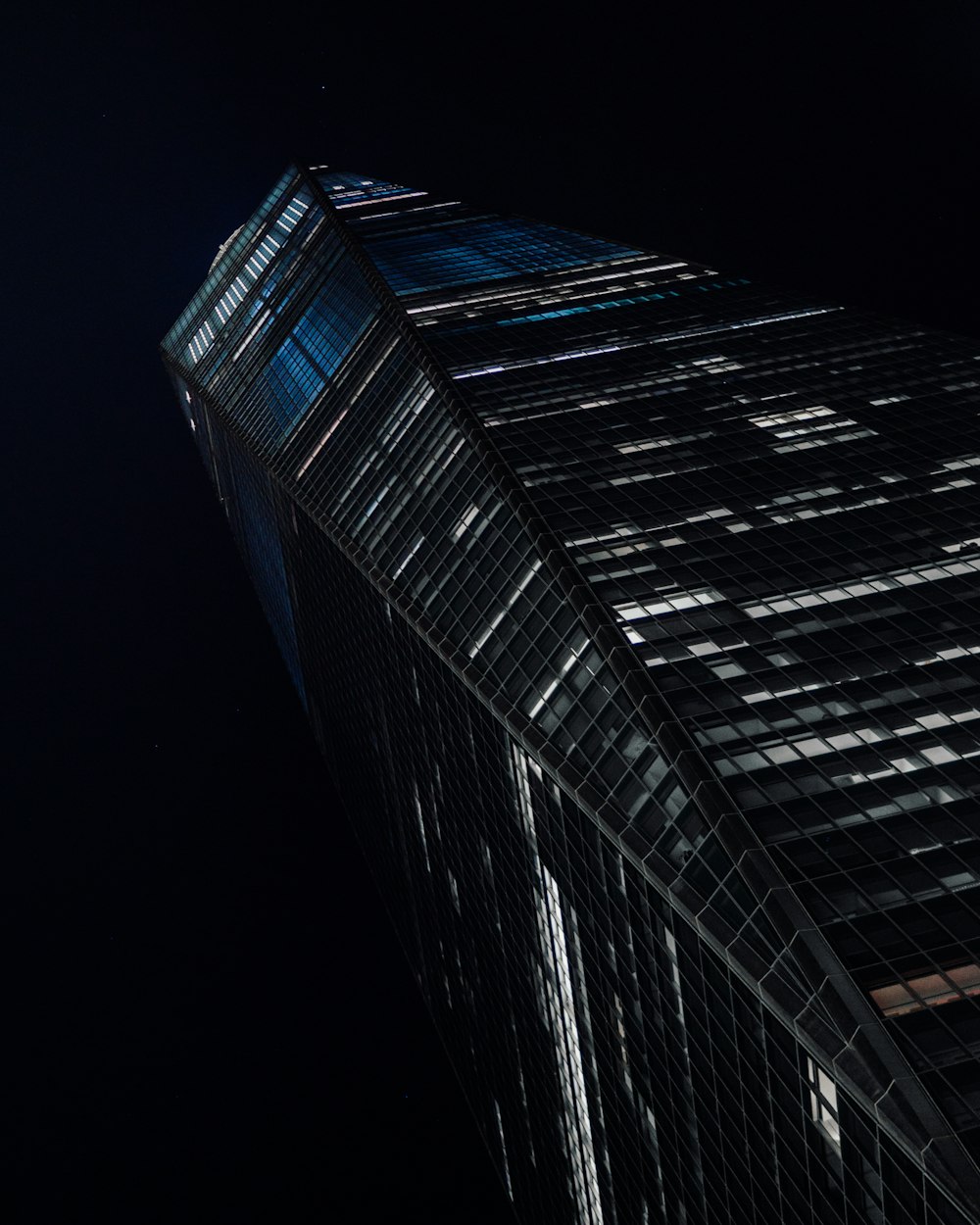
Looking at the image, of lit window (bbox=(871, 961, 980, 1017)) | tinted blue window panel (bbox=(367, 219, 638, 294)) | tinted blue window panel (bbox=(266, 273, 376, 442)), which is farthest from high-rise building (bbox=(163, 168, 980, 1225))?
tinted blue window panel (bbox=(367, 219, 638, 294))

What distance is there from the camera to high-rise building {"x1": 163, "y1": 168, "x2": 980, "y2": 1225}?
42438 mm

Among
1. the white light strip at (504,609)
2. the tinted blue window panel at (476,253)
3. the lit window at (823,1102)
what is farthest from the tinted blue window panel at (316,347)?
the lit window at (823,1102)

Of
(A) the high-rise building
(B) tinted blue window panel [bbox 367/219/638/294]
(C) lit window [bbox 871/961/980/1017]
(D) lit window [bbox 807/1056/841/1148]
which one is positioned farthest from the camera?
(B) tinted blue window panel [bbox 367/219/638/294]

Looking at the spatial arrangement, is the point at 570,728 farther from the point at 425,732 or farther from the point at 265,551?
the point at 265,551

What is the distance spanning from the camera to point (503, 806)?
2881 inches

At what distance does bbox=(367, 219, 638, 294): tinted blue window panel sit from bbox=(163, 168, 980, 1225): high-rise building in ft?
3.71

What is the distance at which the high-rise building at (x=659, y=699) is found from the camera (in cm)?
4244

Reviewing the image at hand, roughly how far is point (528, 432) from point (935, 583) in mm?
31761

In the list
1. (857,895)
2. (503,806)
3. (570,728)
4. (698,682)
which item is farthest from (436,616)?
(857,895)

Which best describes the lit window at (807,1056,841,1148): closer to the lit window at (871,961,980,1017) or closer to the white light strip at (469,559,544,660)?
the lit window at (871,961,980,1017)

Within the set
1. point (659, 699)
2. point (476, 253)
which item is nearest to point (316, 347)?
point (476, 253)

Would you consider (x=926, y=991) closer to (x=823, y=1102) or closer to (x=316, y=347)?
(x=823, y=1102)

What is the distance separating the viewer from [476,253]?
463 feet

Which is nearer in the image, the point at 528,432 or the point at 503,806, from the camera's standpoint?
the point at 503,806
